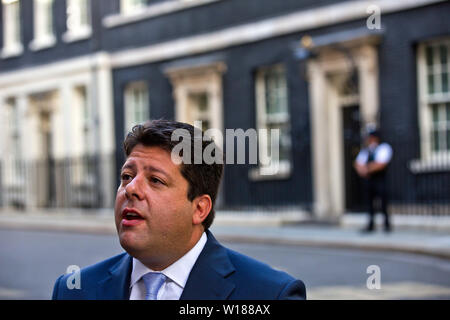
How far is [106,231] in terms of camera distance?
1561cm

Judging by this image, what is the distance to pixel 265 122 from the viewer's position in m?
16.6

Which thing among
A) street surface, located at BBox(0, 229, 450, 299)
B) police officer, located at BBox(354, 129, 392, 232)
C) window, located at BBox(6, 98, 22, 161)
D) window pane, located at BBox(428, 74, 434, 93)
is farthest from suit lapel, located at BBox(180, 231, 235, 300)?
window, located at BBox(6, 98, 22, 161)

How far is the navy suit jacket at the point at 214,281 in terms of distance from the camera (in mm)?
1844

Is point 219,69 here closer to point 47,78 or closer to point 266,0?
point 266,0

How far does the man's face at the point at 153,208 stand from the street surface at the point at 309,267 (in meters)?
3.72

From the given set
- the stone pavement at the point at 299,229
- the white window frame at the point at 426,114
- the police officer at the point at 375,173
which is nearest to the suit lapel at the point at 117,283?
the stone pavement at the point at 299,229

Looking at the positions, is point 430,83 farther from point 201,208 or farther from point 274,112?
point 201,208

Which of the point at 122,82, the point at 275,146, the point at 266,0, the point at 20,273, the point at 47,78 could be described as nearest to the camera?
the point at 20,273

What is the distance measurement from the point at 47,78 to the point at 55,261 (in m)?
8.83

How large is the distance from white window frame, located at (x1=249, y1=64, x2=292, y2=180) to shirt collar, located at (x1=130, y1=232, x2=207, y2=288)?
13.4m

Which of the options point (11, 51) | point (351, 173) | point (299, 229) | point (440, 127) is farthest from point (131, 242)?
point (11, 51)

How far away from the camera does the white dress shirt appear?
1891mm

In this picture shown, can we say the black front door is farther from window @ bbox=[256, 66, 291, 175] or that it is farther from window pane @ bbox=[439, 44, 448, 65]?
window pane @ bbox=[439, 44, 448, 65]

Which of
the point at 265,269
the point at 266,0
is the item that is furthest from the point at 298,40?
the point at 265,269
